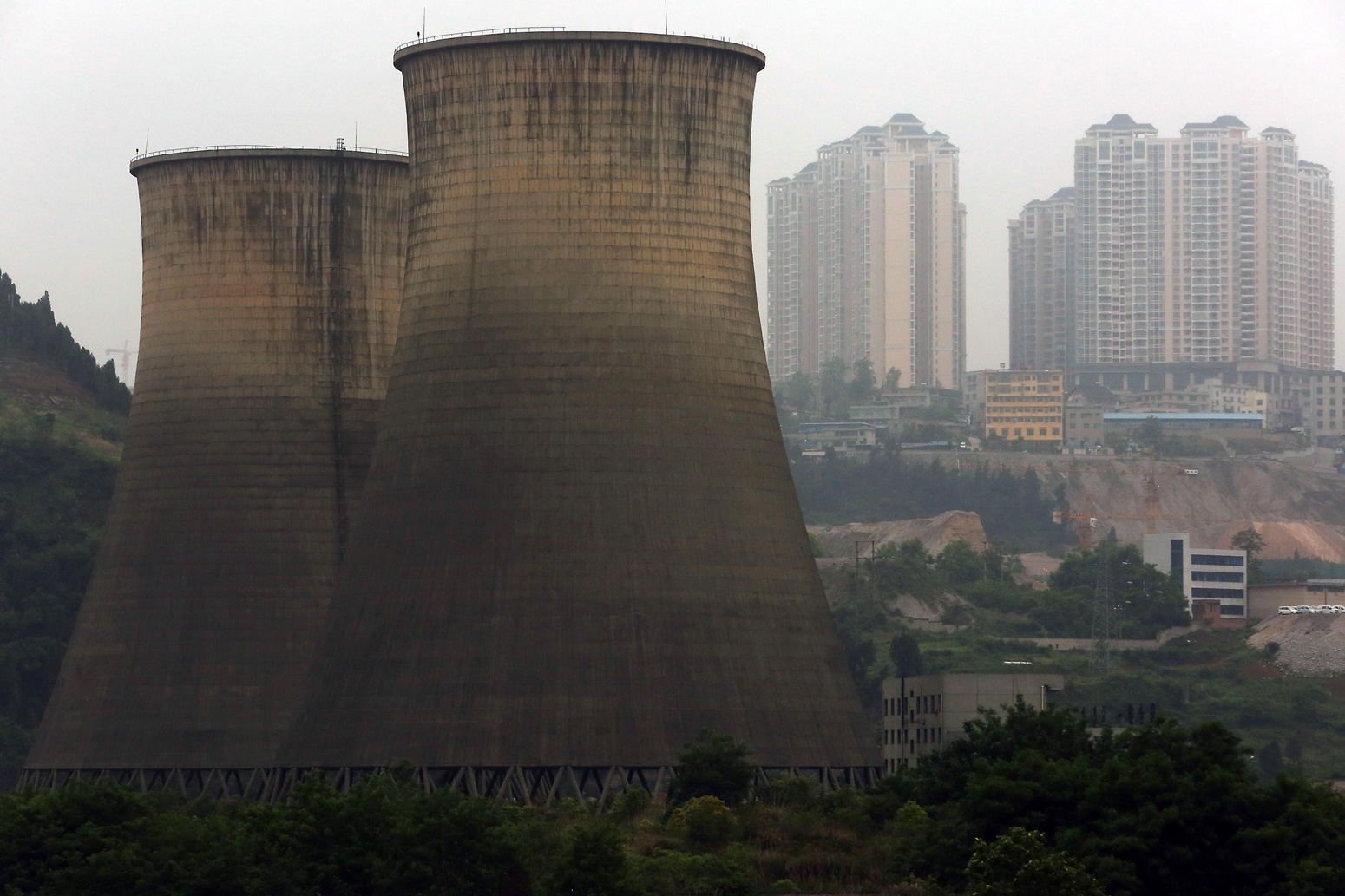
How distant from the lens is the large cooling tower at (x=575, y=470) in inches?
2370

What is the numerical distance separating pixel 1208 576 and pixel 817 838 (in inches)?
4958

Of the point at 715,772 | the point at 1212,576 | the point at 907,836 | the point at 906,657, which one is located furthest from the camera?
the point at 1212,576

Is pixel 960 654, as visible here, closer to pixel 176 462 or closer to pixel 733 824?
pixel 176 462

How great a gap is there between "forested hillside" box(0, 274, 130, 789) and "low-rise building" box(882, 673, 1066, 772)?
→ 3398 cm

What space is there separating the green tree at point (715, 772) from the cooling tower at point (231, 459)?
55.0 ft

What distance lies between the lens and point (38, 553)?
10650 centimetres

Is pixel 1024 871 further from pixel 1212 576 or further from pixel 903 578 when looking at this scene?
pixel 1212 576

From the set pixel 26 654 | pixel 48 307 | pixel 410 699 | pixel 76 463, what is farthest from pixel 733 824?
pixel 48 307

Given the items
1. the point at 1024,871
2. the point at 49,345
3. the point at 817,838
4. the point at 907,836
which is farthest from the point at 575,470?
the point at 49,345

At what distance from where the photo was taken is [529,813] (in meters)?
53.8

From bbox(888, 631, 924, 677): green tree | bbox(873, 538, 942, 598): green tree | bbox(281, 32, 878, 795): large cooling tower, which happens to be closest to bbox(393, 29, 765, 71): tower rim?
bbox(281, 32, 878, 795): large cooling tower

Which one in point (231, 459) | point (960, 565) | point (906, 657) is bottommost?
point (906, 657)

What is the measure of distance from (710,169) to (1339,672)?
9168 centimetres

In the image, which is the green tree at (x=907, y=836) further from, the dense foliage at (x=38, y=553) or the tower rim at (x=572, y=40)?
the dense foliage at (x=38, y=553)
